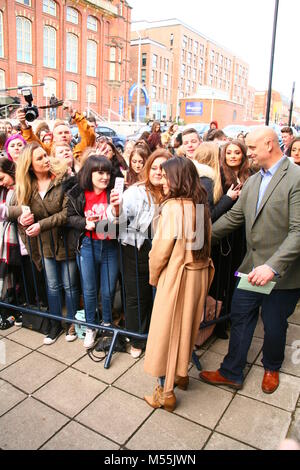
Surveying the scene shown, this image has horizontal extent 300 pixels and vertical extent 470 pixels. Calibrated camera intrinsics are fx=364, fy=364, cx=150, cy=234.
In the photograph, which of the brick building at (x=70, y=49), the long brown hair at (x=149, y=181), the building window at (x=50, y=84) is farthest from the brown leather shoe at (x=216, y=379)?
the building window at (x=50, y=84)

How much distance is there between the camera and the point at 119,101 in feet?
163

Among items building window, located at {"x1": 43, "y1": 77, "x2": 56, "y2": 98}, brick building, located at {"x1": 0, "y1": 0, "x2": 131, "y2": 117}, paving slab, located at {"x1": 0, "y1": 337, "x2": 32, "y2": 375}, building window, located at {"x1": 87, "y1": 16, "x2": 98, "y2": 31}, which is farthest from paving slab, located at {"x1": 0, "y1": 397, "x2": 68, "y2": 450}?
building window, located at {"x1": 87, "y1": 16, "x2": 98, "y2": 31}

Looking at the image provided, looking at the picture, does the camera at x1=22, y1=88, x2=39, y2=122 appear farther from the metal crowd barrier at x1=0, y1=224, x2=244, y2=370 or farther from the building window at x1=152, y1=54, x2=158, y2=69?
the building window at x1=152, y1=54, x2=158, y2=69

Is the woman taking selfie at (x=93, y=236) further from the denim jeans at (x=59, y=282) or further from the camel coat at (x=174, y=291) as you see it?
the camel coat at (x=174, y=291)

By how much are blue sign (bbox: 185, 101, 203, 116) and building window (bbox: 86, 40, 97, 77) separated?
2440 cm

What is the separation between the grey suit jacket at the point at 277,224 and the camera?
2545 millimetres

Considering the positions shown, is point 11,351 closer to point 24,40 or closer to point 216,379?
point 216,379

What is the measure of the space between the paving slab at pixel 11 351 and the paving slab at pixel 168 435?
4.79 ft

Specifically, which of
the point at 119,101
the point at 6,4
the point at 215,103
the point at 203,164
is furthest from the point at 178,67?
the point at 203,164

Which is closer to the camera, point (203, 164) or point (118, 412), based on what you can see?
point (118, 412)

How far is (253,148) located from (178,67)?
277 ft

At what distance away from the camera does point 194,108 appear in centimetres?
6569

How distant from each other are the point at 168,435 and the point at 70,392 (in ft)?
2.89
